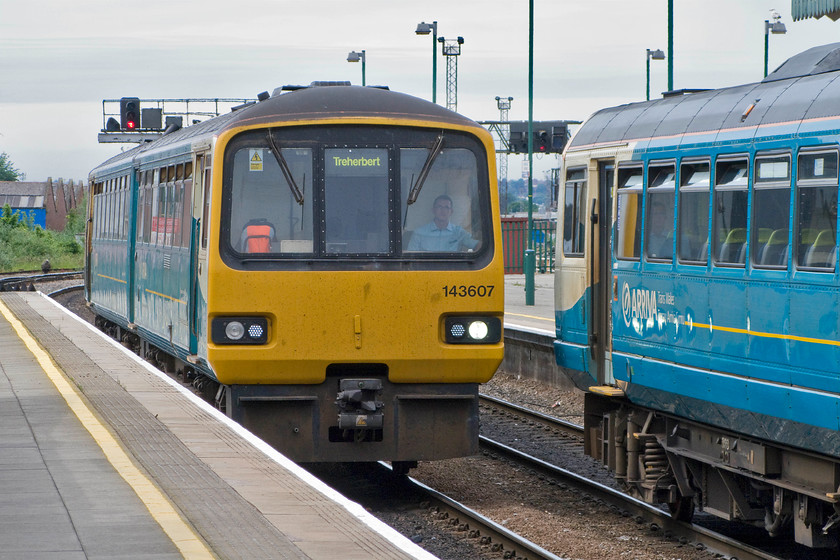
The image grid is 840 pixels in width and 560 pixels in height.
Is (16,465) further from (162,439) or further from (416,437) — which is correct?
(416,437)

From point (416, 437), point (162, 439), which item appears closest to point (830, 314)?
point (416, 437)


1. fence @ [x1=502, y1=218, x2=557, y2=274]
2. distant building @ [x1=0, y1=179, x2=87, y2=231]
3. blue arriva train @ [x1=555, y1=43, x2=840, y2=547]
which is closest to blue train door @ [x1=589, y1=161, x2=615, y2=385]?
blue arriva train @ [x1=555, y1=43, x2=840, y2=547]

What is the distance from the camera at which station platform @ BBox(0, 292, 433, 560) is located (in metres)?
6.77

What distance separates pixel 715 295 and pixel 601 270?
223cm

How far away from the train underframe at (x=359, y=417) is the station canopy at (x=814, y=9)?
411 inches

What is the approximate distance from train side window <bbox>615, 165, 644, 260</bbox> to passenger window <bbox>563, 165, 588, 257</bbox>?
0.75 meters

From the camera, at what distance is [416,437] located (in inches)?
420

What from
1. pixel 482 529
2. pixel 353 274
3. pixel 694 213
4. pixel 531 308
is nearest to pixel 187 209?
pixel 353 274

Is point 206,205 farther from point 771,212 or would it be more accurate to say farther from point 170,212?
point 771,212

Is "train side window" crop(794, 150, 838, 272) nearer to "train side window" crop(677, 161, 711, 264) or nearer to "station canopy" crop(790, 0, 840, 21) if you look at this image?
"train side window" crop(677, 161, 711, 264)

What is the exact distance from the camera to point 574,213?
11523 millimetres

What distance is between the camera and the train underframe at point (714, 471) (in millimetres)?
8258

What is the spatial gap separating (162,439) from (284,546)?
3.88 meters

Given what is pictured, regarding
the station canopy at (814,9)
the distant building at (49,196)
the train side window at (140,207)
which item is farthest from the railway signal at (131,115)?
the distant building at (49,196)
